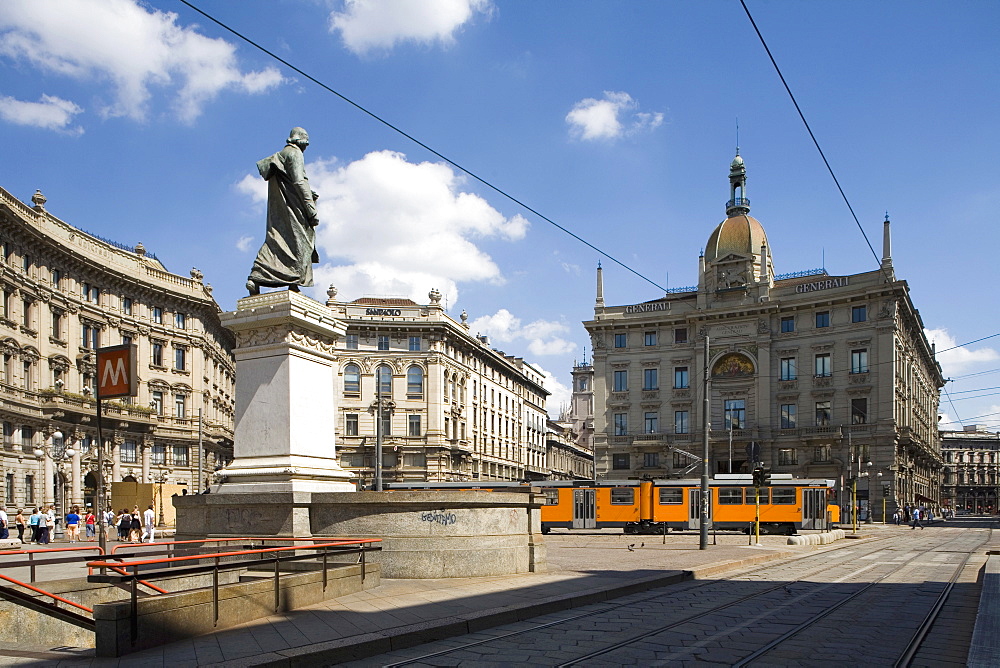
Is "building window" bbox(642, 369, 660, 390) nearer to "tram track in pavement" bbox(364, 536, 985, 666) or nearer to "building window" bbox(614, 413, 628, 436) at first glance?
"building window" bbox(614, 413, 628, 436)

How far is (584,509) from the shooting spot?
143 feet

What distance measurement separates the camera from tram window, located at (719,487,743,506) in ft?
138

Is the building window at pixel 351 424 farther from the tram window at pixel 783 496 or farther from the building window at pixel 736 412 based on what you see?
the tram window at pixel 783 496

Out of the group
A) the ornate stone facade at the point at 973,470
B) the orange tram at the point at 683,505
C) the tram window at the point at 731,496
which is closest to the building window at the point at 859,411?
the orange tram at the point at 683,505

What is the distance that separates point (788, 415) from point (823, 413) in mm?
2771

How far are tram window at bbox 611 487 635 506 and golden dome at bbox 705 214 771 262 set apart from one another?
124ft

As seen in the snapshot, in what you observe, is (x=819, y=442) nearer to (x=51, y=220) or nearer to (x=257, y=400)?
(x=51, y=220)

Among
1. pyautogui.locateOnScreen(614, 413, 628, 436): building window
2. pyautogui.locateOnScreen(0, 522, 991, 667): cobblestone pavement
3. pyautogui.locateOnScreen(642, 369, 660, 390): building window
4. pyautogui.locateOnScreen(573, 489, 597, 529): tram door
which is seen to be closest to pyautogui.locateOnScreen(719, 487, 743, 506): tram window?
pyautogui.locateOnScreen(573, 489, 597, 529): tram door

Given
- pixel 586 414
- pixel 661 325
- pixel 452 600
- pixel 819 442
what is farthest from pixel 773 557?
pixel 586 414

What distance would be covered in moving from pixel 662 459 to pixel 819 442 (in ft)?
42.4

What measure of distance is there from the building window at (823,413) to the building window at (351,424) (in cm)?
3919

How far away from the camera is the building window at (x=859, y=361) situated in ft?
221

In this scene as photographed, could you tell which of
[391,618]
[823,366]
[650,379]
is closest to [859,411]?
[823,366]

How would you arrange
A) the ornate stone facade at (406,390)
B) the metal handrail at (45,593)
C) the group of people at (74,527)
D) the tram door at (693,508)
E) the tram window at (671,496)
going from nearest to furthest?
the metal handrail at (45,593) → the group of people at (74,527) → the tram door at (693,508) → the tram window at (671,496) → the ornate stone facade at (406,390)
